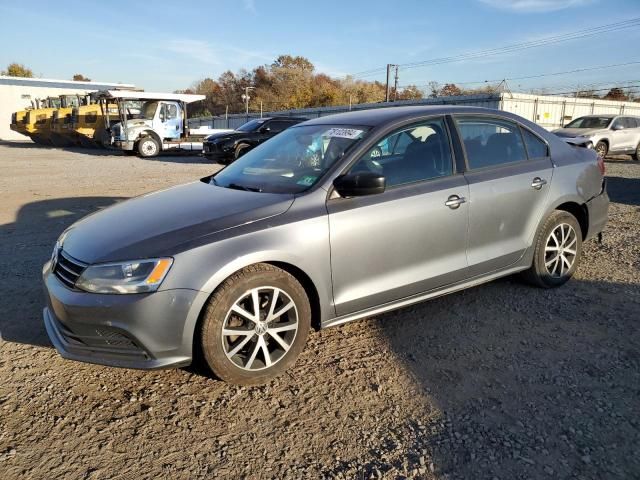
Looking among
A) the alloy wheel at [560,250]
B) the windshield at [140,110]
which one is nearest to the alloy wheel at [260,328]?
the alloy wheel at [560,250]

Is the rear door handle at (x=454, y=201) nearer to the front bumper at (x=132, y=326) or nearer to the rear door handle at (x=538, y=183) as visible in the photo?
the rear door handle at (x=538, y=183)

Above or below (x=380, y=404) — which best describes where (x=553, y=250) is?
above

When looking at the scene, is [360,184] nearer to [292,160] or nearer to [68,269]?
[292,160]

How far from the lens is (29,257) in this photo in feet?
16.9

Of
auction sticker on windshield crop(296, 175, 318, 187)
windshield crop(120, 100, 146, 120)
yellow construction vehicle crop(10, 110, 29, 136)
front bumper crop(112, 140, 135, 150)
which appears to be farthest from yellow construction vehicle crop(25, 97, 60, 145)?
auction sticker on windshield crop(296, 175, 318, 187)

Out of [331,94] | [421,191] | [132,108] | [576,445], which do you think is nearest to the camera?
[576,445]

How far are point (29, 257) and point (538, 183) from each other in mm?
5178

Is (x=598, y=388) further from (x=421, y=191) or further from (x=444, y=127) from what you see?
(x=444, y=127)

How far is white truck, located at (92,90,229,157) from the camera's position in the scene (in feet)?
63.0

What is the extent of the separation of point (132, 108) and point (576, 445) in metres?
20.4

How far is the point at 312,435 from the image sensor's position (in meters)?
2.43

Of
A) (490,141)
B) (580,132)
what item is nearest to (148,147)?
(580,132)

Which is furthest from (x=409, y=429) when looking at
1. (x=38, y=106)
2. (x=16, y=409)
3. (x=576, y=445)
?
(x=38, y=106)

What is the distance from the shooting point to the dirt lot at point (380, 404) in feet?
7.29
